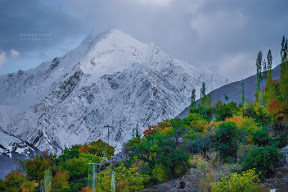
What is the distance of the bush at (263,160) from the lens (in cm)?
3597

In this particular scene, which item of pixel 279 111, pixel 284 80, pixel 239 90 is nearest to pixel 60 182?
pixel 279 111

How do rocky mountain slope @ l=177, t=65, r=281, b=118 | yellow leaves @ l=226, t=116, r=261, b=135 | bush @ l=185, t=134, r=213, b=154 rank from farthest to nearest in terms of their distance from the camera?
rocky mountain slope @ l=177, t=65, r=281, b=118
yellow leaves @ l=226, t=116, r=261, b=135
bush @ l=185, t=134, r=213, b=154

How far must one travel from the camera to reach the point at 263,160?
36.1 m

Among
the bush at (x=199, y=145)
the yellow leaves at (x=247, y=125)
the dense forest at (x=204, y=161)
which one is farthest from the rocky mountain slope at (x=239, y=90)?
the bush at (x=199, y=145)

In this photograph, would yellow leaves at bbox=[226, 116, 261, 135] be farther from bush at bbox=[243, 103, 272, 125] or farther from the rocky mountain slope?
the rocky mountain slope

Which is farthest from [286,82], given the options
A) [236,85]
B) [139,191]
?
[236,85]

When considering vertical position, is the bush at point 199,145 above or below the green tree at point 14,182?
above

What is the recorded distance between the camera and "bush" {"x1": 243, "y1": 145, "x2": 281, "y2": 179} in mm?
35969

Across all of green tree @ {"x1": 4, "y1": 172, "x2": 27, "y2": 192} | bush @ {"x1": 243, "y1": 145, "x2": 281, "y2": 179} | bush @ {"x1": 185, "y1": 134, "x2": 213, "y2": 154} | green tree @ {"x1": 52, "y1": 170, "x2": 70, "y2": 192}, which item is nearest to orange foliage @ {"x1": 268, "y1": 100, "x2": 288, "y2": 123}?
bush @ {"x1": 185, "y1": 134, "x2": 213, "y2": 154}

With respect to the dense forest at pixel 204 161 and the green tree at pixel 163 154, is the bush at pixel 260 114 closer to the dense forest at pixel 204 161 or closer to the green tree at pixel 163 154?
the dense forest at pixel 204 161


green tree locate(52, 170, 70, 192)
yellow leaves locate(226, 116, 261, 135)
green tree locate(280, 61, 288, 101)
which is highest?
green tree locate(280, 61, 288, 101)

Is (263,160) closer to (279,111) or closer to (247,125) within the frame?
(247,125)

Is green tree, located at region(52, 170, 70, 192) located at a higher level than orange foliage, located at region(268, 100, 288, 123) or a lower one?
lower

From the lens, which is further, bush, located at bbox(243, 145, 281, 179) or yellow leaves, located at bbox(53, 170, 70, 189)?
yellow leaves, located at bbox(53, 170, 70, 189)
